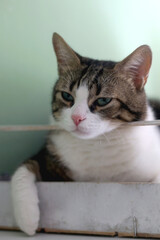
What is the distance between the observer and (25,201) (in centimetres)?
119

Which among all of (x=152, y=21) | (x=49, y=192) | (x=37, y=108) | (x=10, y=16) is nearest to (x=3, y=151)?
(x=37, y=108)

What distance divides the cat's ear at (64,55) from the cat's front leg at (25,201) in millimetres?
537

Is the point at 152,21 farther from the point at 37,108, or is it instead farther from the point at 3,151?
the point at 3,151

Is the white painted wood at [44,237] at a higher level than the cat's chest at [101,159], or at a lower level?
lower

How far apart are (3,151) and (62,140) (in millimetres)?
551

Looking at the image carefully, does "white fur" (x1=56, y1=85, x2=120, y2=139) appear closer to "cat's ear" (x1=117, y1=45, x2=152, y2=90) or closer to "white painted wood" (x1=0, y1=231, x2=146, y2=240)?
"cat's ear" (x1=117, y1=45, x2=152, y2=90)

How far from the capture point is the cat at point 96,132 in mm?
1197

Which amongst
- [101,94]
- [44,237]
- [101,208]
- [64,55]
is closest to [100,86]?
[101,94]

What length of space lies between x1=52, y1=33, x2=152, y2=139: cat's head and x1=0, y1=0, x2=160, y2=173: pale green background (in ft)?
1.62

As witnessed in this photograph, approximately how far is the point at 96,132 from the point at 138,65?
0.35 metres

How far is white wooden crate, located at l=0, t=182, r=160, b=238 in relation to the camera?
1095 millimetres

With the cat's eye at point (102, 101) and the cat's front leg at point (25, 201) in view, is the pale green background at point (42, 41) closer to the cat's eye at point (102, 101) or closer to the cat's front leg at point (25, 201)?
the cat's front leg at point (25, 201)

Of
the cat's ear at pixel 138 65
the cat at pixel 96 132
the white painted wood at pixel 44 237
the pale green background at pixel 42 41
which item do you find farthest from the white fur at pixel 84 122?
the pale green background at pixel 42 41

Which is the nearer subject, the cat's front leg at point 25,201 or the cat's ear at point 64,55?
the cat's front leg at point 25,201
